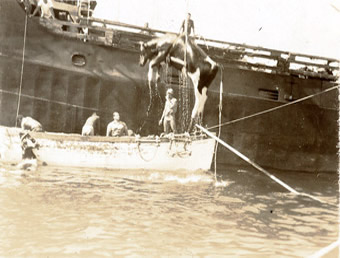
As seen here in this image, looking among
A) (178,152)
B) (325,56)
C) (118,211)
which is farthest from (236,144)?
(118,211)

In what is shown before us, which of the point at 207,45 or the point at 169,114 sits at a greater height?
the point at 207,45

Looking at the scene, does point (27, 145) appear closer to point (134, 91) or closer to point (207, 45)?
point (134, 91)

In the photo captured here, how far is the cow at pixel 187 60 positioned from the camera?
5.30 m

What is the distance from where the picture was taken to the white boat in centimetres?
509

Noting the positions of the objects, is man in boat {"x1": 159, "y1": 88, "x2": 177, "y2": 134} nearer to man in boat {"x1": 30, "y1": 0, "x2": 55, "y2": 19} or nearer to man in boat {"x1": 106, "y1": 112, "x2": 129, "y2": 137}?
man in boat {"x1": 106, "y1": 112, "x2": 129, "y2": 137}

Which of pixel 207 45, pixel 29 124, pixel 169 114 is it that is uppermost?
pixel 207 45

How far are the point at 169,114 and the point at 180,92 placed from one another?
0.47m

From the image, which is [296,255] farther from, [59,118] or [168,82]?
[59,118]

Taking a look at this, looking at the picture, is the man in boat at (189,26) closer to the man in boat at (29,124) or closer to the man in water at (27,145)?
the man in boat at (29,124)

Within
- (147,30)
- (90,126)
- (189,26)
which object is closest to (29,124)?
(90,126)

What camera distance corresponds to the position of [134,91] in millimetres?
6094

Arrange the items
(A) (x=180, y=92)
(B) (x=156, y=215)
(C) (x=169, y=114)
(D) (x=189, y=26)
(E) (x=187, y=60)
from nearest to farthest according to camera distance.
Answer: (B) (x=156, y=215) → (D) (x=189, y=26) → (E) (x=187, y=60) → (C) (x=169, y=114) → (A) (x=180, y=92)

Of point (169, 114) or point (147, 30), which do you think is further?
point (169, 114)

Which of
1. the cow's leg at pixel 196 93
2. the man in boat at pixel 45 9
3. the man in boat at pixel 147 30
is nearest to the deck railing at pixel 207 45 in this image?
the man in boat at pixel 147 30
